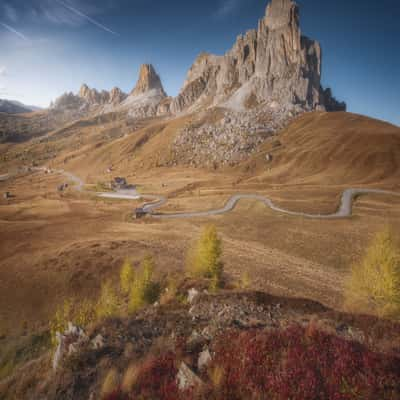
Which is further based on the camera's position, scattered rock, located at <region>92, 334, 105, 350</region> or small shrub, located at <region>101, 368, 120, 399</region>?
scattered rock, located at <region>92, 334, 105, 350</region>

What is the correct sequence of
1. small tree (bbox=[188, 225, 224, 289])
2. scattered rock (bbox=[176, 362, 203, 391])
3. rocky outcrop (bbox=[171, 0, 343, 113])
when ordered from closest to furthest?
scattered rock (bbox=[176, 362, 203, 391]), small tree (bbox=[188, 225, 224, 289]), rocky outcrop (bbox=[171, 0, 343, 113])

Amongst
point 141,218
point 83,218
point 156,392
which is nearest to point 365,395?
point 156,392

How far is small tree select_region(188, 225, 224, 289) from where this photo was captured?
73.3 feet

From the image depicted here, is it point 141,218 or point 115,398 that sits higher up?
point 115,398

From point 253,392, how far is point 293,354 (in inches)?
75.6

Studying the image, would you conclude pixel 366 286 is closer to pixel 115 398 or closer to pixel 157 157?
pixel 115 398

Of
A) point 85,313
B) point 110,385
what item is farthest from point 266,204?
point 110,385

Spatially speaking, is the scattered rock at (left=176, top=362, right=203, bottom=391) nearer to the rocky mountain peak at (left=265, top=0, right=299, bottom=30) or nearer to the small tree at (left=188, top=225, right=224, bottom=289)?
the small tree at (left=188, top=225, right=224, bottom=289)

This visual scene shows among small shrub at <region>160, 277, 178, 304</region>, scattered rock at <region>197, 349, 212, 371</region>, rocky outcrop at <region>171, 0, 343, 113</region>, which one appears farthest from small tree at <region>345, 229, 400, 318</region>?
rocky outcrop at <region>171, 0, 343, 113</region>

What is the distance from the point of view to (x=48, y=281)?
101 ft

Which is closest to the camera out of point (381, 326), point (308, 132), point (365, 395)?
point (365, 395)

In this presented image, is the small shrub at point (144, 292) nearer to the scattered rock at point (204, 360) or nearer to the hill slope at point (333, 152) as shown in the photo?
the scattered rock at point (204, 360)

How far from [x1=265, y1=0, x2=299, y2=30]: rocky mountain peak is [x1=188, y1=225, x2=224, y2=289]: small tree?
215 meters

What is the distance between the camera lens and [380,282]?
1523 centimetres
